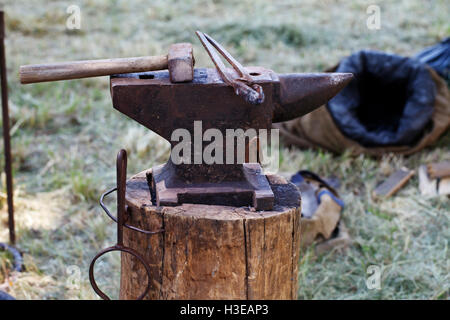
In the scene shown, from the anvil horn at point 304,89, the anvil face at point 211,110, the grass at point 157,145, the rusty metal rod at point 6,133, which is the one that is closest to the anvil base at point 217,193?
the anvil face at point 211,110

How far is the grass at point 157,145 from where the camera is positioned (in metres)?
3.06

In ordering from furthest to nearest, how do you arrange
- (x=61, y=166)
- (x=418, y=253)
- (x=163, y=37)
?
(x=163, y=37), (x=61, y=166), (x=418, y=253)

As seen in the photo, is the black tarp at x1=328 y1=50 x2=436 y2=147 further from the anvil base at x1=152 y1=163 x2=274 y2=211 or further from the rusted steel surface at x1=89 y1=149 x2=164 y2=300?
the rusted steel surface at x1=89 y1=149 x2=164 y2=300

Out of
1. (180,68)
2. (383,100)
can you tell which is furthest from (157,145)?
(180,68)

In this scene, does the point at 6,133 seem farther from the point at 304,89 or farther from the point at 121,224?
the point at 304,89

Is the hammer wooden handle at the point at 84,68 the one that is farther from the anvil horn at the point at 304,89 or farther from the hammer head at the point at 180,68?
the anvil horn at the point at 304,89

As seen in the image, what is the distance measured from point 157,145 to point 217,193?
7.60ft

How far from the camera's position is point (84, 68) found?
179cm

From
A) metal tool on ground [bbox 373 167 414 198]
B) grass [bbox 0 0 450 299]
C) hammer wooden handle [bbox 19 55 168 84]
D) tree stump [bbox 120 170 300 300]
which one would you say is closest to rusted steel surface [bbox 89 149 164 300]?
tree stump [bbox 120 170 300 300]

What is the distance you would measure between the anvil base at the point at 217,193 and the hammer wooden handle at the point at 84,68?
1.29 ft

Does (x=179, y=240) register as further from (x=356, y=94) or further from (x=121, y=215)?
(x=356, y=94)

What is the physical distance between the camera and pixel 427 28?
663 cm

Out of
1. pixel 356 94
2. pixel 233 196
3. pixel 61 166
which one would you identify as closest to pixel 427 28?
pixel 356 94
